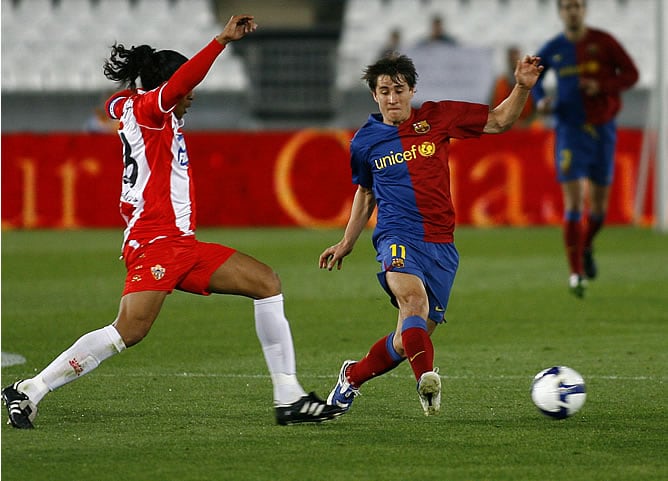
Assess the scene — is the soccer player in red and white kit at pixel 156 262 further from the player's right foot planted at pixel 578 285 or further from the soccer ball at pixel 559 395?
the player's right foot planted at pixel 578 285

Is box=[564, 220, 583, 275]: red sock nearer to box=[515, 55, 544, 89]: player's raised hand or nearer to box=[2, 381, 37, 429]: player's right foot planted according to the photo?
box=[515, 55, 544, 89]: player's raised hand

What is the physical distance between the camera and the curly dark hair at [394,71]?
580 centimetres

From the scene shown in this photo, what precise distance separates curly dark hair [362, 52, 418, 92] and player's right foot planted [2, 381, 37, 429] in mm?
2057

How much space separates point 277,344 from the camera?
18.4 ft

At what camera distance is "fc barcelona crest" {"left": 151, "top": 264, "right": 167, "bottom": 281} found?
5.43 m

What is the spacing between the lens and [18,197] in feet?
63.3

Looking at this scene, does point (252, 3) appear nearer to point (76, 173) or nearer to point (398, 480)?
point (76, 173)

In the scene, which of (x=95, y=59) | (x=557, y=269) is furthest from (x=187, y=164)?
(x=95, y=59)

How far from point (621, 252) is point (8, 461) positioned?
38.1 ft

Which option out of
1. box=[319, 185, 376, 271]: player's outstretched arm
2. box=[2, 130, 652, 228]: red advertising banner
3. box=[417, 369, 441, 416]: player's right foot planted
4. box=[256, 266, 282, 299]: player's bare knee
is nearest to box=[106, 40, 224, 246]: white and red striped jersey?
box=[256, 266, 282, 299]: player's bare knee

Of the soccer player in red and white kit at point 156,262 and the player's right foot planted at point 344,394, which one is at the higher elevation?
the soccer player in red and white kit at point 156,262

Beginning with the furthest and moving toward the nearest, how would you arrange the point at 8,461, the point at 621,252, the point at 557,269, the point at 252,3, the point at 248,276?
the point at 252,3 < the point at 621,252 < the point at 557,269 < the point at 248,276 < the point at 8,461

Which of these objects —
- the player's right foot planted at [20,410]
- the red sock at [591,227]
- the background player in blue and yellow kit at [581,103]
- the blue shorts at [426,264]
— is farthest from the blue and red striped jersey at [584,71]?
the player's right foot planted at [20,410]

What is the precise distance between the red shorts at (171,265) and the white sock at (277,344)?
0.26 meters
